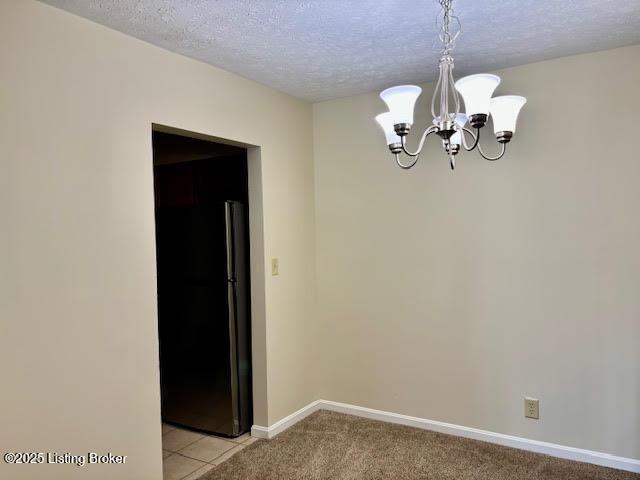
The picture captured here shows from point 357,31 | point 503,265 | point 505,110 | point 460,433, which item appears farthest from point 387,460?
point 357,31

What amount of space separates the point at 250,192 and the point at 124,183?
1004 mm

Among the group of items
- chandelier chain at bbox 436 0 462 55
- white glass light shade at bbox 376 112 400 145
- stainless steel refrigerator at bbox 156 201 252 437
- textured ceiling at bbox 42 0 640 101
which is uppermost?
textured ceiling at bbox 42 0 640 101

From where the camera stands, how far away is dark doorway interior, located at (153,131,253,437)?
312 cm

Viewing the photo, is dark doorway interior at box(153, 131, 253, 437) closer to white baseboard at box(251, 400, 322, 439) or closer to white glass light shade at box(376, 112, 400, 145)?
white baseboard at box(251, 400, 322, 439)

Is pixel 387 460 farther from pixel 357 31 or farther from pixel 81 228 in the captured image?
pixel 357 31

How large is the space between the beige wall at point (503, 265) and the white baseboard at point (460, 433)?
4cm

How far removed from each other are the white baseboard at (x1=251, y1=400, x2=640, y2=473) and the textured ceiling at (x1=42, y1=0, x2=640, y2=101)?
2257 mm

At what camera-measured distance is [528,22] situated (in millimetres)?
2182

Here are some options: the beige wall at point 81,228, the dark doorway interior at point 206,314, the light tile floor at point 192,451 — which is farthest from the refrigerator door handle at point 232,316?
the beige wall at point 81,228

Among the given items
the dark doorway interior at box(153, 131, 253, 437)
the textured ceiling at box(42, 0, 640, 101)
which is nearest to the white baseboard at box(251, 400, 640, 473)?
the dark doorway interior at box(153, 131, 253, 437)

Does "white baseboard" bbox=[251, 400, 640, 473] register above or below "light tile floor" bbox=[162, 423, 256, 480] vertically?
above

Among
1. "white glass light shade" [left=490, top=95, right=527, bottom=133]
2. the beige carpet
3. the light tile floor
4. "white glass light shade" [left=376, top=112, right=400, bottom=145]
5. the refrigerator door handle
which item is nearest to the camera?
"white glass light shade" [left=490, top=95, right=527, bottom=133]

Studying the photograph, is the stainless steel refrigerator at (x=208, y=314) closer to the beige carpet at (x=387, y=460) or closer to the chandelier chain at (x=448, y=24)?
the beige carpet at (x=387, y=460)

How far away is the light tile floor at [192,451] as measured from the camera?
2706 mm
